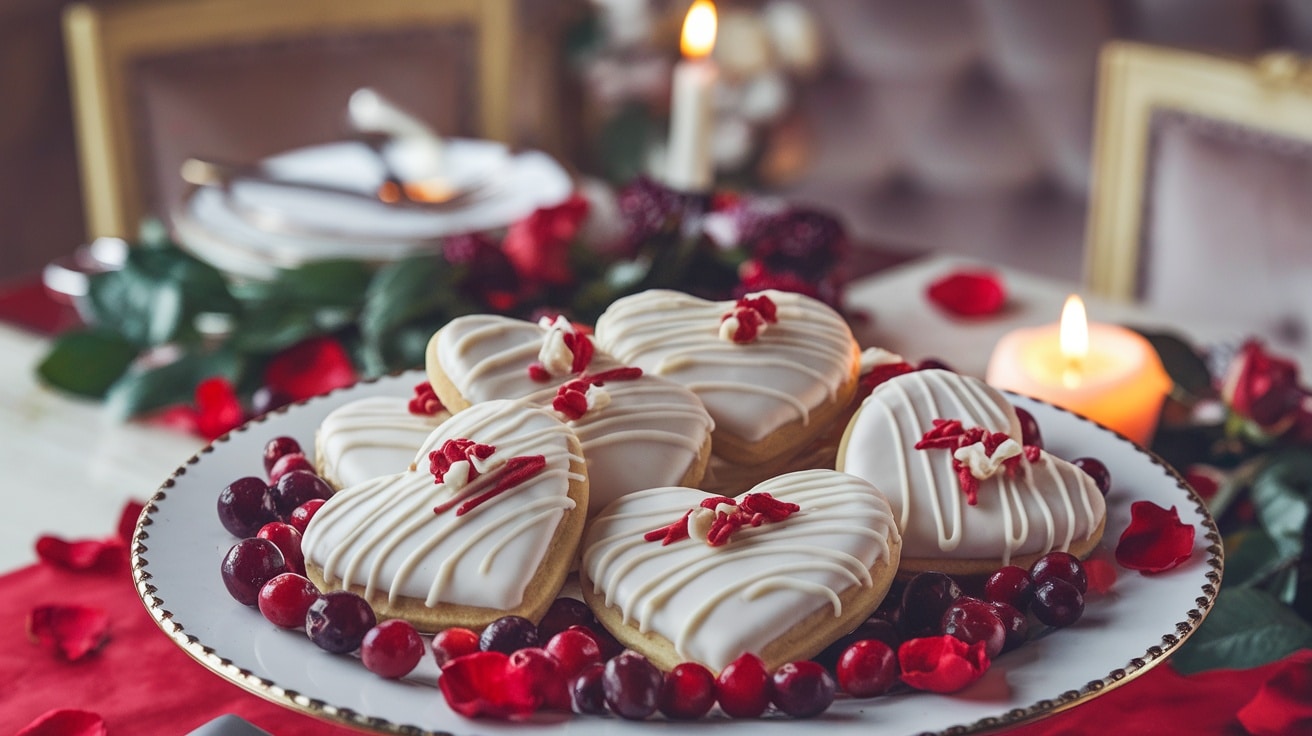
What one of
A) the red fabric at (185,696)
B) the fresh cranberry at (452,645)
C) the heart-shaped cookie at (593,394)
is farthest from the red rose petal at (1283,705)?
the fresh cranberry at (452,645)

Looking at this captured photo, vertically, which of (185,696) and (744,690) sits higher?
(744,690)

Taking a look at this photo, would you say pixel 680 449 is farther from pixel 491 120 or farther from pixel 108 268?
pixel 491 120

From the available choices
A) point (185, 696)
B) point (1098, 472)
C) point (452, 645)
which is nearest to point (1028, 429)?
point (1098, 472)

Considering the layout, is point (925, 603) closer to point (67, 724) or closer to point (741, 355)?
point (741, 355)

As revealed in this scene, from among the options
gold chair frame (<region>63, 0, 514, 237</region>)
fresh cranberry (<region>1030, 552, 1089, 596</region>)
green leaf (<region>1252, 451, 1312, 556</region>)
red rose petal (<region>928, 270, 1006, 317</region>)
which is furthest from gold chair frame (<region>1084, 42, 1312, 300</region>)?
fresh cranberry (<region>1030, 552, 1089, 596</region>)

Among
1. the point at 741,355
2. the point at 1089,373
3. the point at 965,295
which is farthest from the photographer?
the point at 965,295

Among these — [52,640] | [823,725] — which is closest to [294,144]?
[52,640]
